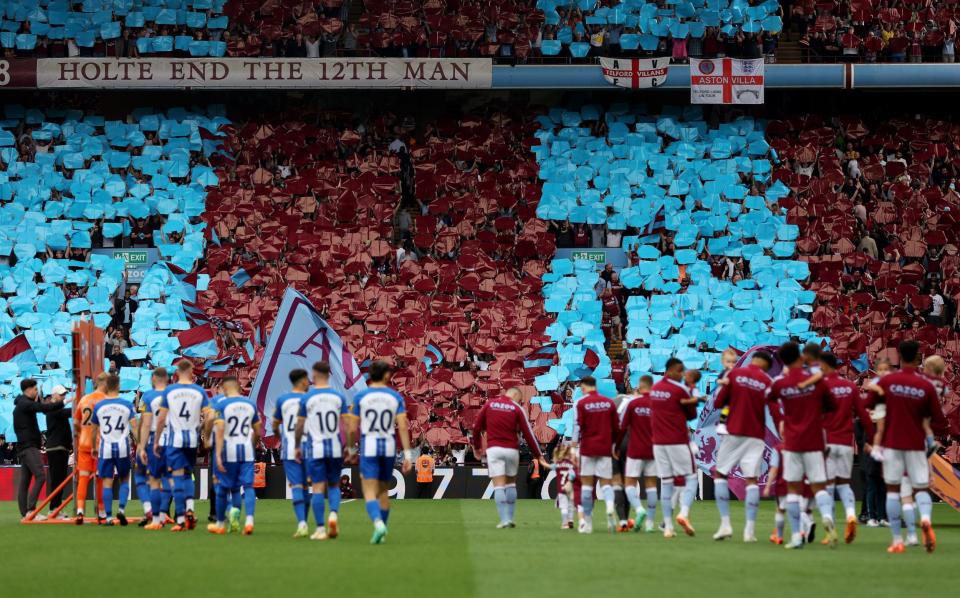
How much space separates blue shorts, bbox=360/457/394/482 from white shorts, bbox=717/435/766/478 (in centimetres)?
412

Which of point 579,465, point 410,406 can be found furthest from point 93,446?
point 410,406

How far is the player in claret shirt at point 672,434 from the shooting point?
18.3 m

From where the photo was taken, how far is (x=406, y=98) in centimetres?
3722

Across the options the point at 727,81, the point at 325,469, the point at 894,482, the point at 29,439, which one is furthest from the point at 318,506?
the point at 727,81

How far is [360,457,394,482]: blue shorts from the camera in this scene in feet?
56.0

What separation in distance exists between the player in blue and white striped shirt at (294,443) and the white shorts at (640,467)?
4561 mm

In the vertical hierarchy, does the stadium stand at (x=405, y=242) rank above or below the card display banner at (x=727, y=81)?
below

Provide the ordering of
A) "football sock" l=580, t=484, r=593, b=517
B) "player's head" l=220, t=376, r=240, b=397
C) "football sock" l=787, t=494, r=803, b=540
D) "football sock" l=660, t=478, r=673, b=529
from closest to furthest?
"football sock" l=787, t=494, r=803, b=540 → "football sock" l=660, t=478, r=673, b=529 → "player's head" l=220, t=376, r=240, b=397 → "football sock" l=580, t=484, r=593, b=517

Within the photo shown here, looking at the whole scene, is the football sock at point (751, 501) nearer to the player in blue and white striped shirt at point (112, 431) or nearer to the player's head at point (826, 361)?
the player's head at point (826, 361)

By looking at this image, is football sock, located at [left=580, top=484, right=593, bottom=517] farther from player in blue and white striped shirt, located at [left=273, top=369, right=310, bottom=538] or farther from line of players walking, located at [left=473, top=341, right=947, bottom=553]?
player in blue and white striped shirt, located at [left=273, top=369, right=310, bottom=538]

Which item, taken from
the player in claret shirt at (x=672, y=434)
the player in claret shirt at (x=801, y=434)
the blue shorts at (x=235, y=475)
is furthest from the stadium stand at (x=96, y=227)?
the player in claret shirt at (x=801, y=434)

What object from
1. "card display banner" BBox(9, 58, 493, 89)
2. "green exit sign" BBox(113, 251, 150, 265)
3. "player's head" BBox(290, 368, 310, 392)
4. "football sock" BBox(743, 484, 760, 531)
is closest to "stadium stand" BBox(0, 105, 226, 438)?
"green exit sign" BBox(113, 251, 150, 265)

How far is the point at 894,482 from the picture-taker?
15.8 meters

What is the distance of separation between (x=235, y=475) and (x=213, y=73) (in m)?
17.9
